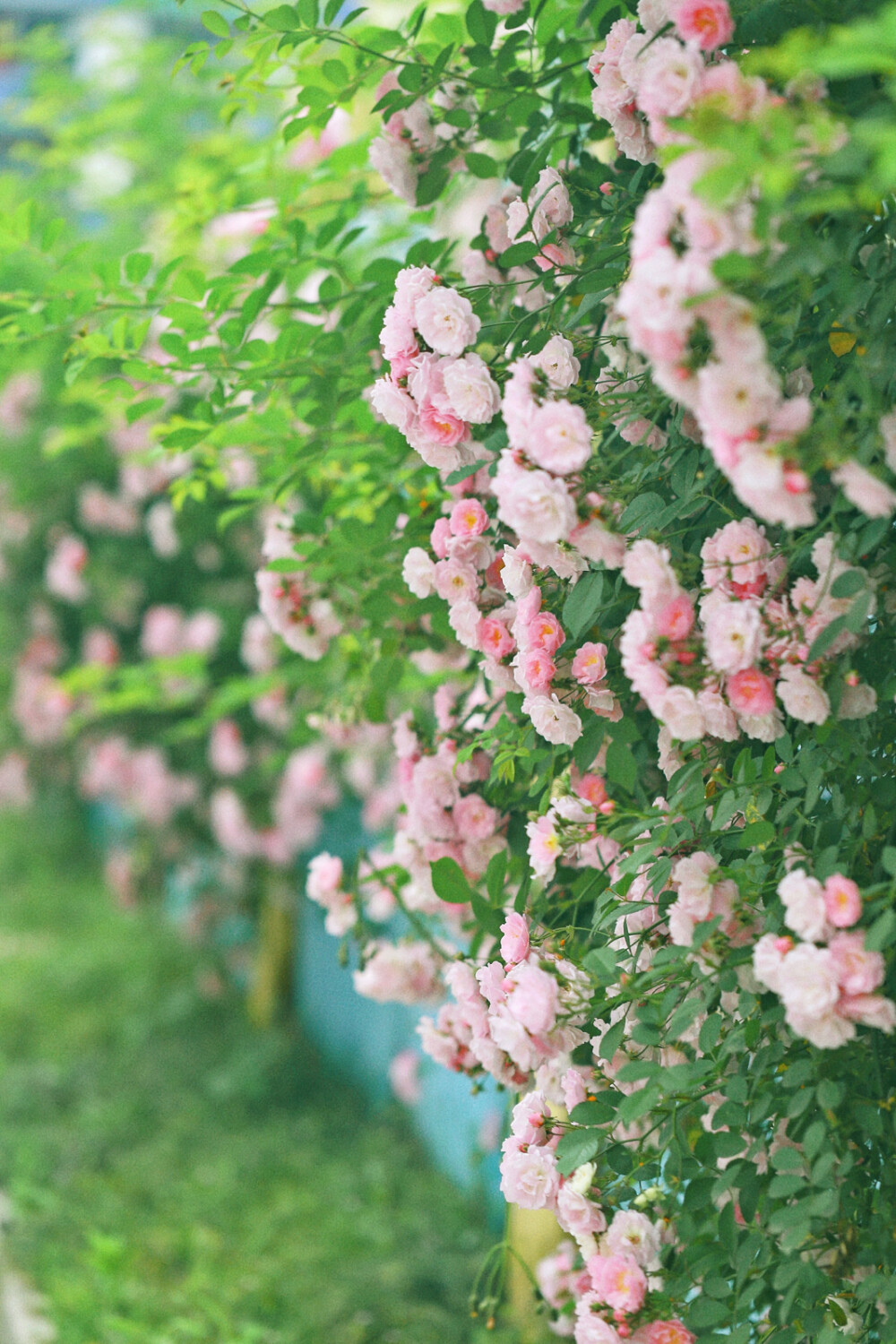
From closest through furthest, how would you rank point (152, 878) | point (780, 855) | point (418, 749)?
point (780, 855) < point (418, 749) < point (152, 878)

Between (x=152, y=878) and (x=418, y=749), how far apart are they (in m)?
3.42

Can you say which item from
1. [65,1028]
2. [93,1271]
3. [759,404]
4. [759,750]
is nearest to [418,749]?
[759,750]

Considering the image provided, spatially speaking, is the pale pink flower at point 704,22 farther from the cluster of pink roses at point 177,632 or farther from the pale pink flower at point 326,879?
the cluster of pink roses at point 177,632

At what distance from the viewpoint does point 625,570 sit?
1.02m

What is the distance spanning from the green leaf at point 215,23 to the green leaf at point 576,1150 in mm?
1237

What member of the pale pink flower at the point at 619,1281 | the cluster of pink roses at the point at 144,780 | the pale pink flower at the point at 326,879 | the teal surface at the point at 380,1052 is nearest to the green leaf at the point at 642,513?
the pale pink flower at the point at 619,1281

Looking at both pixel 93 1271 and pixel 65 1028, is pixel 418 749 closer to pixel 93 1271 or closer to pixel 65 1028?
pixel 93 1271

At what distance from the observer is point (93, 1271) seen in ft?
9.14

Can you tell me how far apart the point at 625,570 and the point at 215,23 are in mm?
872

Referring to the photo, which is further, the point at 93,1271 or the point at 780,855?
the point at 93,1271

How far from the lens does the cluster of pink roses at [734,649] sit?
0.99m

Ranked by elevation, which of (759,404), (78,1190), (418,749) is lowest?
(78,1190)

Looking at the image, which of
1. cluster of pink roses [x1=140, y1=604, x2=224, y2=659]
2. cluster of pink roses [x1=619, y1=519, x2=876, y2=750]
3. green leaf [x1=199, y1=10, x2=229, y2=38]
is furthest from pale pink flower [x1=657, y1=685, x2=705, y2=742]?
cluster of pink roses [x1=140, y1=604, x2=224, y2=659]

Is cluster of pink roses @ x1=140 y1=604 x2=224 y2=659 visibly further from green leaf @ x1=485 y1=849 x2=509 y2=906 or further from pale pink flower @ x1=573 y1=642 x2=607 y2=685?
pale pink flower @ x1=573 y1=642 x2=607 y2=685
